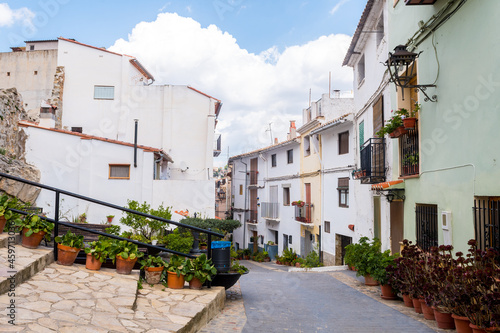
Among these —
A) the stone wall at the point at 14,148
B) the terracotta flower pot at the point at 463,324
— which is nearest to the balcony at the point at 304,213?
the stone wall at the point at 14,148

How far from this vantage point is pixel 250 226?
1299 inches

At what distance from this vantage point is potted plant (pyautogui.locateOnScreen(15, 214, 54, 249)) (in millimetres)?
5793

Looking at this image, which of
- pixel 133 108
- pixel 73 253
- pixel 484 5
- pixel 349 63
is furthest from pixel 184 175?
pixel 484 5

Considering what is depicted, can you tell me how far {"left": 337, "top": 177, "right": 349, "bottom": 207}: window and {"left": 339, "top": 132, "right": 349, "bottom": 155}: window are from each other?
4.33 feet

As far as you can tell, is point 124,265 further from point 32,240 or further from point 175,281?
point 32,240

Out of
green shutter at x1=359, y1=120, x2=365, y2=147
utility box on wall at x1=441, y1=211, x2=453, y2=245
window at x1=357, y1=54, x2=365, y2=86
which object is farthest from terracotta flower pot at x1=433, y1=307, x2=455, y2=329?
window at x1=357, y1=54, x2=365, y2=86

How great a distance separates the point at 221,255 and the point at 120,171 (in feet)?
38.3

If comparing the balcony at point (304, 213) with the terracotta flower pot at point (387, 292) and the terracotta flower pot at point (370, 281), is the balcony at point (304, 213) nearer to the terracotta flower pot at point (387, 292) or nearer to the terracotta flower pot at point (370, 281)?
the terracotta flower pot at point (370, 281)

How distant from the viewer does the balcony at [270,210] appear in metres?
28.0

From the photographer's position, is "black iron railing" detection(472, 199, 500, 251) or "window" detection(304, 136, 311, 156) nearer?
"black iron railing" detection(472, 199, 500, 251)

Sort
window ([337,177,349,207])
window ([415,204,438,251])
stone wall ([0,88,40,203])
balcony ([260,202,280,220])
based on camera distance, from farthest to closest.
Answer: balcony ([260,202,280,220]), window ([337,177,349,207]), stone wall ([0,88,40,203]), window ([415,204,438,251])

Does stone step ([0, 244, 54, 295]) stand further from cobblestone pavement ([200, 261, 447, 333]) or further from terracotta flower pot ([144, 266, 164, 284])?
cobblestone pavement ([200, 261, 447, 333])

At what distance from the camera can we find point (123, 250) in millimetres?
6074

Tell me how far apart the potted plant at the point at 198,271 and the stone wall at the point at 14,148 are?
9.65m
